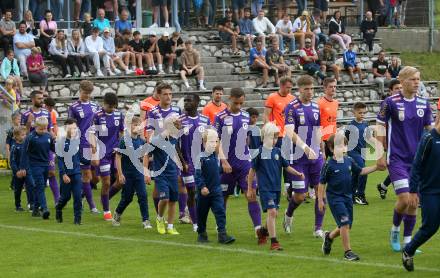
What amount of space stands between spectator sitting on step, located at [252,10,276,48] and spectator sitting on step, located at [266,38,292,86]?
1.18 metres

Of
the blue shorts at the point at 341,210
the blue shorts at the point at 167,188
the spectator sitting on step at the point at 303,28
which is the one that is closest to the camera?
the blue shorts at the point at 341,210

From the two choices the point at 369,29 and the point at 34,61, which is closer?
the point at 34,61

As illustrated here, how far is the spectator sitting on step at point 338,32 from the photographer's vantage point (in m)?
37.0

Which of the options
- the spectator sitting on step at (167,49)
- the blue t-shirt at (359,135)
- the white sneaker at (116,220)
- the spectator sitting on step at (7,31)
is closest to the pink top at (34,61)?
the spectator sitting on step at (7,31)

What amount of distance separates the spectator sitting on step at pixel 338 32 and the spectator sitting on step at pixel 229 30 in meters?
3.40

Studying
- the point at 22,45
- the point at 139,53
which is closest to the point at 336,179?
the point at 22,45

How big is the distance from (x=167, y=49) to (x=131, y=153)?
15341mm

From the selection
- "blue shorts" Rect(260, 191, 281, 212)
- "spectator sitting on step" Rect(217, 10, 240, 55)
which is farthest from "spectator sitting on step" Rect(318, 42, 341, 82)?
"blue shorts" Rect(260, 191, 281, 212)

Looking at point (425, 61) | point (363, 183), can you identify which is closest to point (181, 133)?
point (363, 183)

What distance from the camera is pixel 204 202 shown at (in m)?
16.0

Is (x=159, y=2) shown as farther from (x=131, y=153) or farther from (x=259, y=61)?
(x=131, y=153)

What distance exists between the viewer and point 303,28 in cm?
3666

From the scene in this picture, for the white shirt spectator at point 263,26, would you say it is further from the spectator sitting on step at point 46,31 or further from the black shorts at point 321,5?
the spectator sitting on step at point 46,31

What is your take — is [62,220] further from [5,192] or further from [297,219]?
[5,192]
